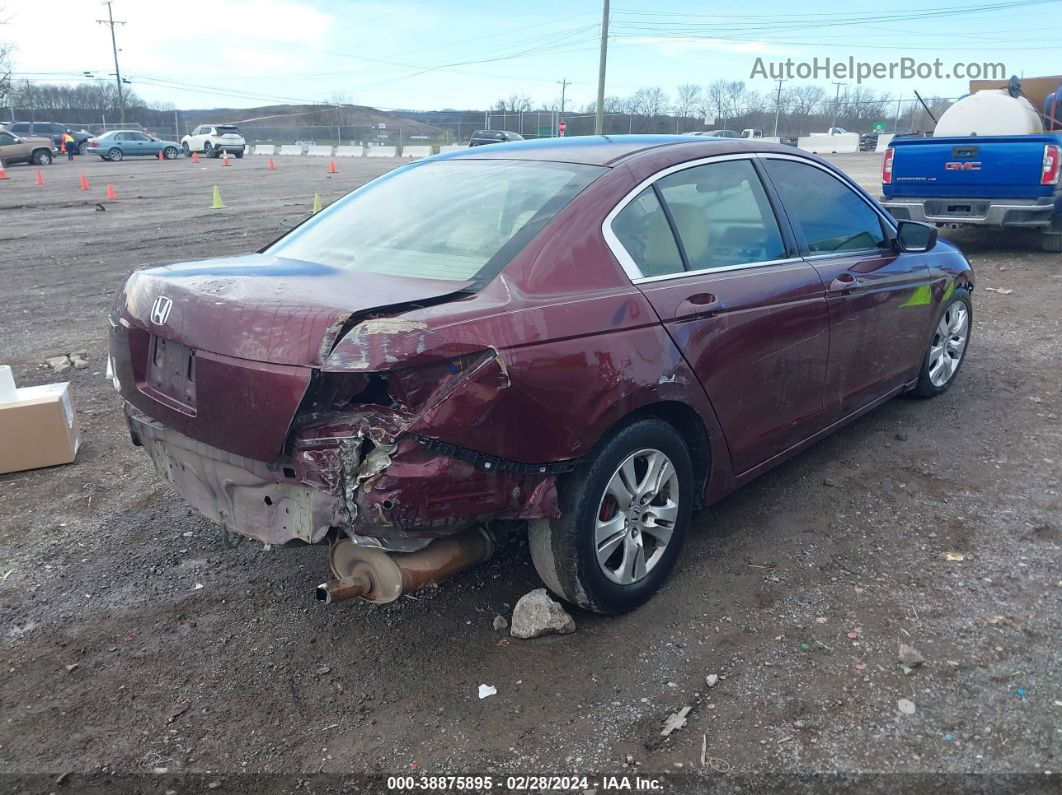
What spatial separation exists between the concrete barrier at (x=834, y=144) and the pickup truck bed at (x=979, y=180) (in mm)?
32538

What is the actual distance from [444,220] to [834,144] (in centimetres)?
4324

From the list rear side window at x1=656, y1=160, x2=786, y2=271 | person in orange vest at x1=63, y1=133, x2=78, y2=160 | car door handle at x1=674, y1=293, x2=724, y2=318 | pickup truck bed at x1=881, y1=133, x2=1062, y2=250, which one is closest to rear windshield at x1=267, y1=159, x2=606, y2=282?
rear side window at x1=656, y1=160, x2=786, y2=271

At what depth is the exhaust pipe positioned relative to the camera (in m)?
2.75

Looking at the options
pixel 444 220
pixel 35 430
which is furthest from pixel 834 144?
pixel 35 430

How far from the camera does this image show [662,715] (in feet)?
8.66

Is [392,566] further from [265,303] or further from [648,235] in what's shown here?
[648,235]

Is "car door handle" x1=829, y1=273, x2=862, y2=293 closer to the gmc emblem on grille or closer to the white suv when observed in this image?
the gmc emblem on grille

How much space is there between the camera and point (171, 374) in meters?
2.82

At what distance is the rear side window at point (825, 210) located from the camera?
3961mm

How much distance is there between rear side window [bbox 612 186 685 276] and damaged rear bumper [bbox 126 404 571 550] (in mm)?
925

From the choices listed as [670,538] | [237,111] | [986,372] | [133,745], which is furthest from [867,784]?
[237,111]

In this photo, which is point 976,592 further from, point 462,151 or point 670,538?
point 462,151

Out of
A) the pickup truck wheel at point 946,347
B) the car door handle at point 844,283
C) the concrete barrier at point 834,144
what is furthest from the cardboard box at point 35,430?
the concrete barrier at point 834,144

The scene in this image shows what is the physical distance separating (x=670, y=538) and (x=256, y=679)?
1639 mm
